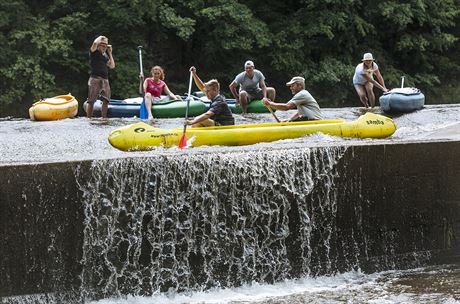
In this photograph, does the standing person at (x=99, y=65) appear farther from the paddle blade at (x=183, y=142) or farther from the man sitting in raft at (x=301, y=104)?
the paddle blade at (x=183, y=142)

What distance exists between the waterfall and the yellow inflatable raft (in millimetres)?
7409

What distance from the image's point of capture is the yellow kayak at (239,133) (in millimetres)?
11461

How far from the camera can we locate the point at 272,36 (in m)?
26.9

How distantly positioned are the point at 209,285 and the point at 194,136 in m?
2.71

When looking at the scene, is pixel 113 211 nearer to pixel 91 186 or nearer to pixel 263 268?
pixel 91 186

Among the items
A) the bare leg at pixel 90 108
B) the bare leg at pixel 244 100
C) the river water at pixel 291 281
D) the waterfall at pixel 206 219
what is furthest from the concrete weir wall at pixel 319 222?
the bare leg at pixel 244 100

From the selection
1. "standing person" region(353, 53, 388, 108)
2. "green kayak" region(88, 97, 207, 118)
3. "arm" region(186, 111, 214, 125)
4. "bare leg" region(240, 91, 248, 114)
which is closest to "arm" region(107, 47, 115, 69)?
"green kayak" region(88, 97, 207, 118)

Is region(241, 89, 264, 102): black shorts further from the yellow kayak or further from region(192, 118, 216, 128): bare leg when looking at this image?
region(192, 118, 216, 128): bare leg

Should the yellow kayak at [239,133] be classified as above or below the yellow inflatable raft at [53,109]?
below

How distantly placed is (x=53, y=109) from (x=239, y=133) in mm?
5750

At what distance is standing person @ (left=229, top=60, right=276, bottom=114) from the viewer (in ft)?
57.7

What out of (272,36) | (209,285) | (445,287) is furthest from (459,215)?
(272,36)

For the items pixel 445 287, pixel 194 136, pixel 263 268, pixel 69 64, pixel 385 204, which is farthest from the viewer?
pixel 69 64

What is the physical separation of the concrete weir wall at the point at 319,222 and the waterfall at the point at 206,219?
0.9 inches
